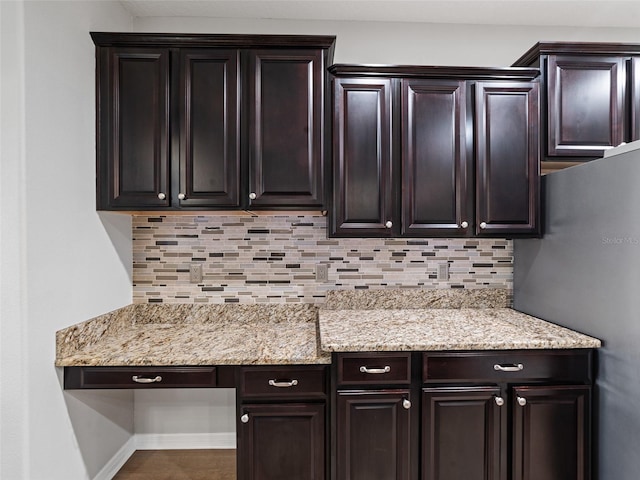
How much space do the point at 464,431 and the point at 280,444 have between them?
2.66 feet

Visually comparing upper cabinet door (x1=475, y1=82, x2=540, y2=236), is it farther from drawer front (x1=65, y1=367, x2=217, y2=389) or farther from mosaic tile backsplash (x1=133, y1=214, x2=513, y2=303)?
drawer front (x1=65, y1=367, x2=217, y2=389)

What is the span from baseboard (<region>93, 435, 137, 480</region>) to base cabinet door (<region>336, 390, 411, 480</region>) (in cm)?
130

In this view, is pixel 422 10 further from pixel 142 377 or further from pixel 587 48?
pixel 142 377

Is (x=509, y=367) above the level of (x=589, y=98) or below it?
below

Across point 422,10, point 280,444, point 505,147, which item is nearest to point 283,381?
point 280,444

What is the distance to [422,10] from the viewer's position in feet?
7.52

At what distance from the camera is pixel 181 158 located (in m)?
2.00

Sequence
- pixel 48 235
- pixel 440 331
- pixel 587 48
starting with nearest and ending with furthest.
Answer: pixel 48 235 → pixel 440 331 → pixel 587 48

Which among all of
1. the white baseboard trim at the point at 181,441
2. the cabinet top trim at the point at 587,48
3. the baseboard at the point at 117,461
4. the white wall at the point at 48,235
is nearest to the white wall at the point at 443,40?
the cabinet top trim at the point at 587,48

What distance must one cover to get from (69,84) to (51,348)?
1.15m

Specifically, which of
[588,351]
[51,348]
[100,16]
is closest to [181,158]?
[100,16]

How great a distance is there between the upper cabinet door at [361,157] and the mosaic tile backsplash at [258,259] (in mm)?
377

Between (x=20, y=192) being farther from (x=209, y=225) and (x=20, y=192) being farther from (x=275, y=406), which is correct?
(x=275, y=406)

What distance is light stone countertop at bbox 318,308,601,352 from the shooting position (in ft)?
5.68
